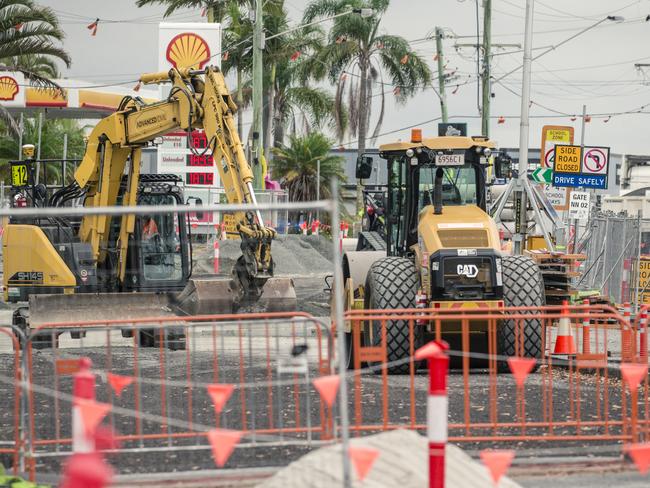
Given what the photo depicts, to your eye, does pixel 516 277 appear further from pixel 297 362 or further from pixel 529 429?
pixel 297 362

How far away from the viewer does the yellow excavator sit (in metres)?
17.5

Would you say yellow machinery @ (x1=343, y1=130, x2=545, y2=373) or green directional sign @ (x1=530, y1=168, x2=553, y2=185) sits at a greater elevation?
green directional sign @ (x1=530, y1=168, x2=553, y2=185)

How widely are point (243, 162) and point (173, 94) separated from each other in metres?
1.71

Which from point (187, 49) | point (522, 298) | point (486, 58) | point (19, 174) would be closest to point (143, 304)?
point (19, 174)

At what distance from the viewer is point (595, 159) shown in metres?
25.9

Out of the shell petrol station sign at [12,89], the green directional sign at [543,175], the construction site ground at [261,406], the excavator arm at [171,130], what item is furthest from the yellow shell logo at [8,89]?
the construction site ground at [261,406]

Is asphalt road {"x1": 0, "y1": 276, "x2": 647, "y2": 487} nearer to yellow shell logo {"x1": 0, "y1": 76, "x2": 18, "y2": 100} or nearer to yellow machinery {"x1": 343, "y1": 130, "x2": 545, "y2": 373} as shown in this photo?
yellow machinery {"x1": 343, "y1": 130, "x2": 545, "y2": 373}

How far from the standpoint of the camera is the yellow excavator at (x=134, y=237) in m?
17.5

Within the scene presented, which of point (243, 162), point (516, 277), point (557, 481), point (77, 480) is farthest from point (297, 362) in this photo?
point (243, 162)

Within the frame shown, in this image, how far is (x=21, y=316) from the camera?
18.5 meters

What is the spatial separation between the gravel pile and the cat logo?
19825mm

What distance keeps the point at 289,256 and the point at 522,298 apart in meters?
25.9

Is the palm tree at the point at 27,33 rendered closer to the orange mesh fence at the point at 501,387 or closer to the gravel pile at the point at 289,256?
the gravel pile at the point at 289,256

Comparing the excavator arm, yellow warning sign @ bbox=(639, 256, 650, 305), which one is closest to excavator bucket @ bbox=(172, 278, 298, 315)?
the excavator arm
